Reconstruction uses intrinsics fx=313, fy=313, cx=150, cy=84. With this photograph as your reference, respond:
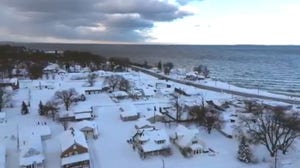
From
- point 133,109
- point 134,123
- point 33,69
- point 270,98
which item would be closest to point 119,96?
point 133,109

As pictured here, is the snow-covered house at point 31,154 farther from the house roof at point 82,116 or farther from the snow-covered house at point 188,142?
the snow-covered house at point 188,142

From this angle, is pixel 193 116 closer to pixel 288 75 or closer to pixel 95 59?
pixel 288 75

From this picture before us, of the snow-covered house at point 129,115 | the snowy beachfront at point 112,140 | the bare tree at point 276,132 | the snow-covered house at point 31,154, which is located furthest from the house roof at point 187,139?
the snow-covered house at point 31,154

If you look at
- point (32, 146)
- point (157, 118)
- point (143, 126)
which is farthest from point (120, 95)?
point (32, 146)

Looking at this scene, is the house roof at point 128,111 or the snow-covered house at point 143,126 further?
the house roof at point 128,111

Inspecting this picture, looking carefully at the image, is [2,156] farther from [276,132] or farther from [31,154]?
[276,132]

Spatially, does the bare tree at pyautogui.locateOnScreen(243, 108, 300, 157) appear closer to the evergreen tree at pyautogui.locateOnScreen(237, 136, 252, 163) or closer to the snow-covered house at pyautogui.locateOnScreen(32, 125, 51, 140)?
the evergreen tree at pyautogui.locateOnScreen(237, 136, 252, 163)
